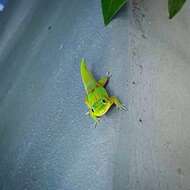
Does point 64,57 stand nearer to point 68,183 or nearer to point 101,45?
point 101,45

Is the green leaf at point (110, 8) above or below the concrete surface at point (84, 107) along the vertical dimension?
above

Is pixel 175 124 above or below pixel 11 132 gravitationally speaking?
below

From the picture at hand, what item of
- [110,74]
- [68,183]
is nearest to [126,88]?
[110,74]

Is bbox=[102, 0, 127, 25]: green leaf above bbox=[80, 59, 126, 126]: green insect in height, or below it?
above

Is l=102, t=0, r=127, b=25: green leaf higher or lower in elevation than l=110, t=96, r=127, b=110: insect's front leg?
higher
